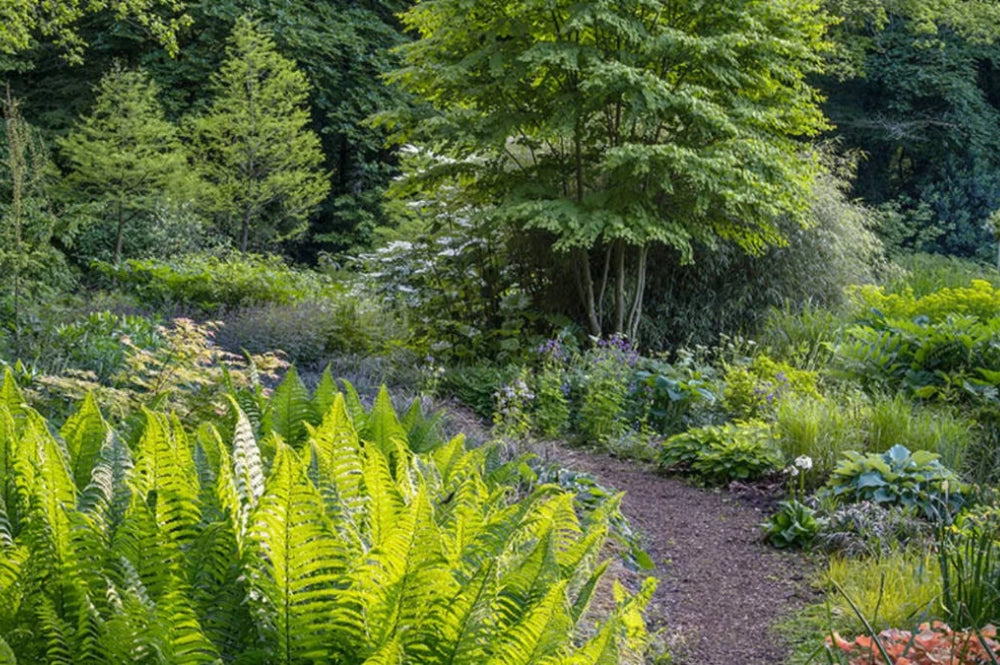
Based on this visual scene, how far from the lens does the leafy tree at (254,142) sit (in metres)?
18.4

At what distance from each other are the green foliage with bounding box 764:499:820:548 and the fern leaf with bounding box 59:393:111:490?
376 centimetres

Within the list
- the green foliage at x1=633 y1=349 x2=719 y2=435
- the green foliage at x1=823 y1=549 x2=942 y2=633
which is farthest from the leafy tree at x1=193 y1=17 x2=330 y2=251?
the green foliage at x1=823 y1=549 x2=942 y2=633

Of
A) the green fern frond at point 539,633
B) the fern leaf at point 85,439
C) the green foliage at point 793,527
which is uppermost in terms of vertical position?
the green fern frond at point 539,633

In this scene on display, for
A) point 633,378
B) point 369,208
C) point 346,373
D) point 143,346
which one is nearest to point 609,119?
point 633,378

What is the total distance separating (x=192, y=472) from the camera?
1.40m

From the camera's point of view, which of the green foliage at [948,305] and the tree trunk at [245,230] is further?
the tree trunk at [245,230]

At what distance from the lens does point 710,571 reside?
172 inches

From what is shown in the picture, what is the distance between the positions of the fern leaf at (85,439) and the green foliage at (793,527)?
12.3ft

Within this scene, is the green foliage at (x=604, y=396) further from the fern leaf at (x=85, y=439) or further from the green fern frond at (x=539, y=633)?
the green fern frond at (x=539, y=633)

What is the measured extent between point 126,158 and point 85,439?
15.9 metres

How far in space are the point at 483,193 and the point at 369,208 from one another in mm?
13937

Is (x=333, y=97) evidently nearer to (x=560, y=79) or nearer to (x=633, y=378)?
(x=560, y=79)

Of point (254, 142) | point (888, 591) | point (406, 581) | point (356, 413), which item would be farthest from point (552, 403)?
point (254, 142)

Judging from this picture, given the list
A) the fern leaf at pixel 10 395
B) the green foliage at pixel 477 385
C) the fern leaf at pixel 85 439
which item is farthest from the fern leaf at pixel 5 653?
the green foliage at pixel 477 385
